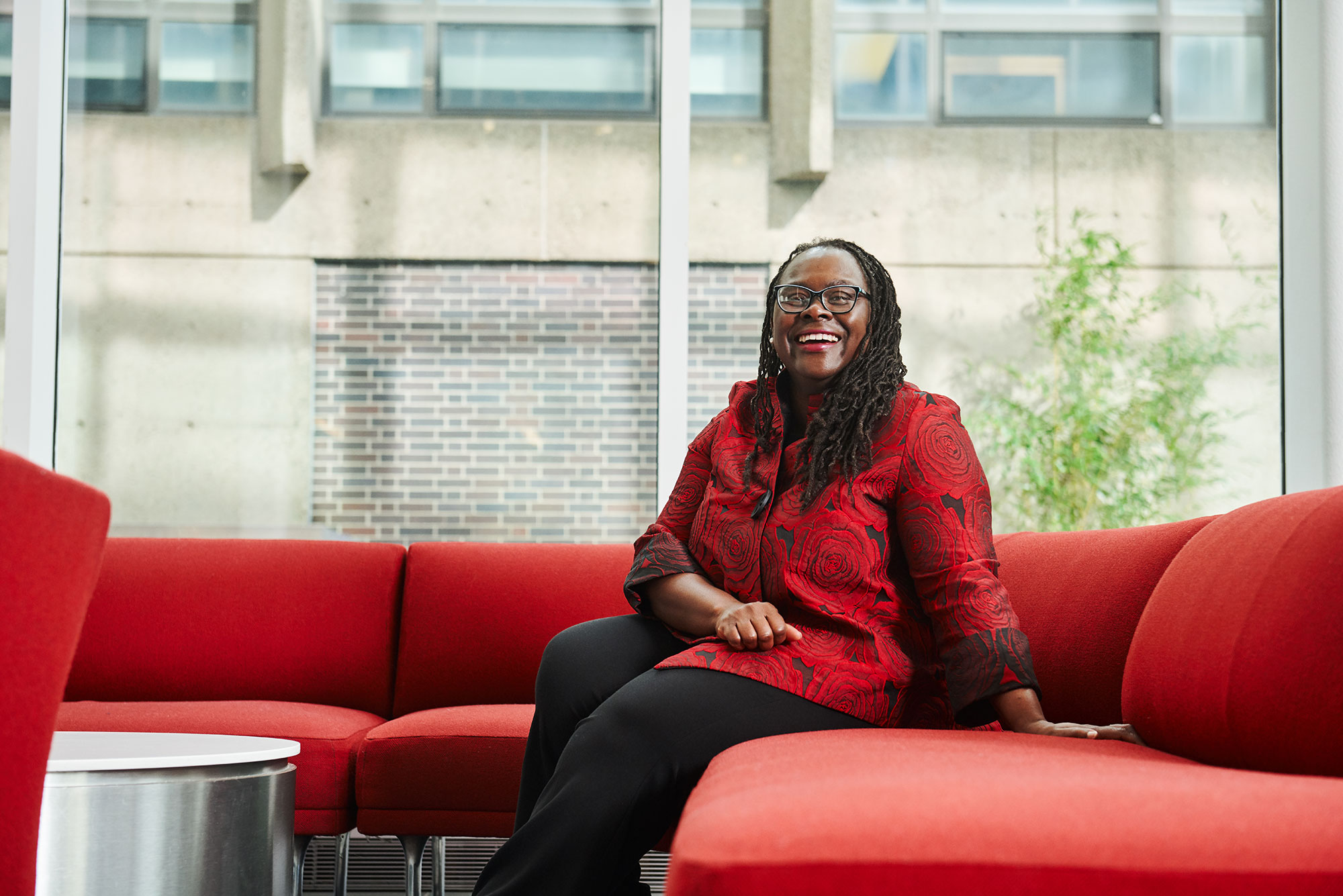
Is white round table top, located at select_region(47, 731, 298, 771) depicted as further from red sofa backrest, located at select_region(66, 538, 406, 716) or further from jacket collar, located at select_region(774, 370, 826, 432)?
jacket collar, located at select_region(774, 370, 826, 432)

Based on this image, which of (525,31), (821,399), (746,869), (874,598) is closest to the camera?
(746,869)

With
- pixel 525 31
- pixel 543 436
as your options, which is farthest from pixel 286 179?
pixel 543 436

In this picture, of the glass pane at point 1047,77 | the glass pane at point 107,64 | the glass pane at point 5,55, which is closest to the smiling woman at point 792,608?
the glass pane at point 1047,77

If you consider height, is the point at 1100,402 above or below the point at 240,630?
above

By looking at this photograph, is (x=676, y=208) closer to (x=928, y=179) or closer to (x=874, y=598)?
(x=928, y=179)

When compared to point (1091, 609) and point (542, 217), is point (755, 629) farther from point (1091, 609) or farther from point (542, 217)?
point (542, 217)

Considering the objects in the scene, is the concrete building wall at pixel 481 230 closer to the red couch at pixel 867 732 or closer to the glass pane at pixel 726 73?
the glass pane at pixel 726 73

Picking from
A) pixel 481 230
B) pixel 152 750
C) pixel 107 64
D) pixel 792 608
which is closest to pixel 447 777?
pixel 152 750

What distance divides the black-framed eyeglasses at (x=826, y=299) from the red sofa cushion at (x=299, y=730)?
136cm

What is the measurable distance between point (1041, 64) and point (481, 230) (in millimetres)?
2160

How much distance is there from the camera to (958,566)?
5.17ft

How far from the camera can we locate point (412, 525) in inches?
157

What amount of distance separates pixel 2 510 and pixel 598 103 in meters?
3.48

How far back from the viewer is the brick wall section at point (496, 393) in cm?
396
